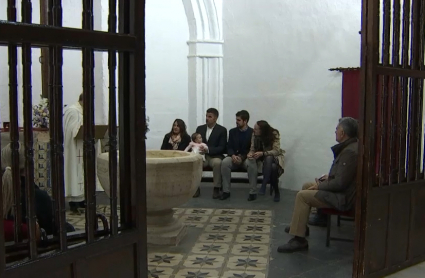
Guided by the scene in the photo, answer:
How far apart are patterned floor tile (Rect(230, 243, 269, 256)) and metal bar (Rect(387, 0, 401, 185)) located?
139cm

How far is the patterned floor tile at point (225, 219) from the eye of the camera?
5.87 m

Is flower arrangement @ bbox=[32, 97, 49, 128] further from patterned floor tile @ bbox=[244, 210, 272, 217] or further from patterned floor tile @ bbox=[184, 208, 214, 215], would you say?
patterned floor tile @ bbox=[244, 210, 272, 217]

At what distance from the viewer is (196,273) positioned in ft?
13.6

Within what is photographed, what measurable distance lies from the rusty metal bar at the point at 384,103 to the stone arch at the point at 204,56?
4714 mm

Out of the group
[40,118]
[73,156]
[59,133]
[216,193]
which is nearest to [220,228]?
[216,193]

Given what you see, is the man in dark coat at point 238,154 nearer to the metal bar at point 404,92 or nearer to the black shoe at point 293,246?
the black shoe at point 293,246

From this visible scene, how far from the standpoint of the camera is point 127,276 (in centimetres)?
268

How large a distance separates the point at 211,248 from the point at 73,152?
2.57m

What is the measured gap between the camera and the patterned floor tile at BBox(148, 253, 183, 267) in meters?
4.40

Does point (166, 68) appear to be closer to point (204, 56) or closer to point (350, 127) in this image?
point (204, 56)

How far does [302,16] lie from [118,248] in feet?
19.0

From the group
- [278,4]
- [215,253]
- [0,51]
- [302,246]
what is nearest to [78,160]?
[0,51]

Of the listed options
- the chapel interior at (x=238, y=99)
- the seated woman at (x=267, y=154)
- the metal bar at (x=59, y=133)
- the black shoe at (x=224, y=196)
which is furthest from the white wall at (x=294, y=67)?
the metal bar at (x=59, y=133)

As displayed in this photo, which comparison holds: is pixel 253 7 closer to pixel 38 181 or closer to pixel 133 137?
pixel 38 181
